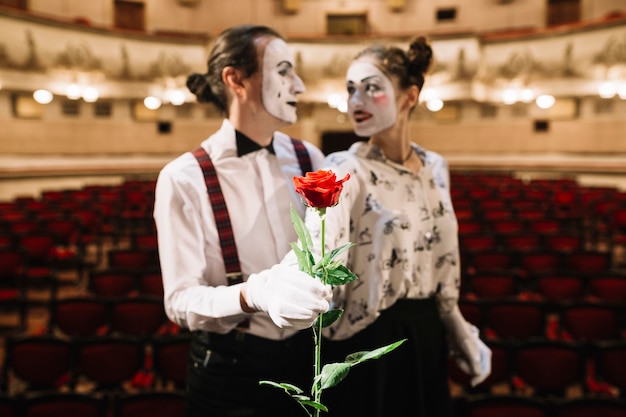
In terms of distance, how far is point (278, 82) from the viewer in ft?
5.52

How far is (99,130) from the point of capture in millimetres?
17562

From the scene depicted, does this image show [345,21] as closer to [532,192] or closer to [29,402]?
[532,192]

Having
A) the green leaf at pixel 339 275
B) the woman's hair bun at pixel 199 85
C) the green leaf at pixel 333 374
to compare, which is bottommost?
the green leaf at pixel 333 374

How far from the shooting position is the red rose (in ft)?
3.08

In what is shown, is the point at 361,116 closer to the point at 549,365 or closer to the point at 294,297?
the point at 294,297

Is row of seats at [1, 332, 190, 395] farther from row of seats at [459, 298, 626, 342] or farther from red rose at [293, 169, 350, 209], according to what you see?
red rose at [293, 169, 350, 209]

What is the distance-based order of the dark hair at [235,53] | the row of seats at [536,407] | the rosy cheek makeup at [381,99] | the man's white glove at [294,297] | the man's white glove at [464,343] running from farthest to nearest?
1. the row of seats at [536,407]
2. the man's white glove at [464,343]
3. the rosy cheek makeup at [381,99]
4. the dark hair at [235,53]
5. the man's white glove at [294,297]

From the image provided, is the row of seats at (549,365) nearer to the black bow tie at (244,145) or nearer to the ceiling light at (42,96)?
the black bow tie at (244,145)

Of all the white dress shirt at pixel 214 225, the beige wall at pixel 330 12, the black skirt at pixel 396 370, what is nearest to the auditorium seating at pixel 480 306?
the black skirt at pixel 396 370

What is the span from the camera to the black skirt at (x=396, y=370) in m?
1.71

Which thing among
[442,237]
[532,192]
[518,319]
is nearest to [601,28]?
[532,192]

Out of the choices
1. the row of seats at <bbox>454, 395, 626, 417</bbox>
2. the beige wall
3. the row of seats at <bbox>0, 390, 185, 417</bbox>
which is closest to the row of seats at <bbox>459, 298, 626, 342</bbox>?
the row of seats at <bbox>454, 395, 626, 417</bbox>

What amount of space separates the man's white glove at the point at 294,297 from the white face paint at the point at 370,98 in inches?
30.5

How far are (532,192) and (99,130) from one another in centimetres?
1308
